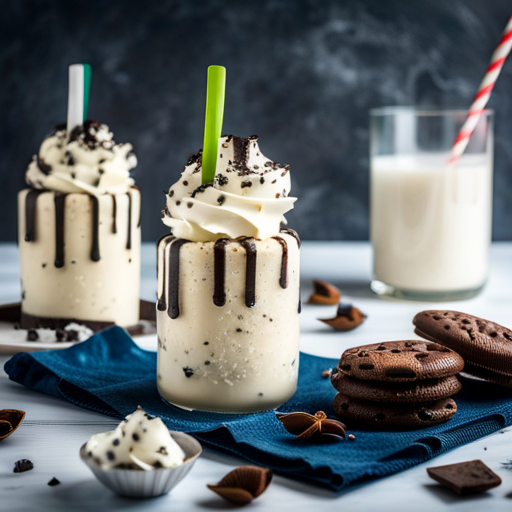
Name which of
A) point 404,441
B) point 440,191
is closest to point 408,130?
point 440,191

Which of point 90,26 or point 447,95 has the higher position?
point 90,26

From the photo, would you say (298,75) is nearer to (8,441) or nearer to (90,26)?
(90,26)

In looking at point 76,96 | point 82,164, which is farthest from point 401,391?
point 76,96

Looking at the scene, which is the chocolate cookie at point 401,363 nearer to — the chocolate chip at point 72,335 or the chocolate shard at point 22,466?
the chocolate shard at point 22,466

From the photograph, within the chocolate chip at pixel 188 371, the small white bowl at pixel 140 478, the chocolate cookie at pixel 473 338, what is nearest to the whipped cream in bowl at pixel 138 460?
the small white bowl at pixel 140 478

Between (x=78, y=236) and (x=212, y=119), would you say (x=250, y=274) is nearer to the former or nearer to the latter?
(x=212, y=119)

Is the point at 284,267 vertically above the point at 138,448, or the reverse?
the point at 284,267
